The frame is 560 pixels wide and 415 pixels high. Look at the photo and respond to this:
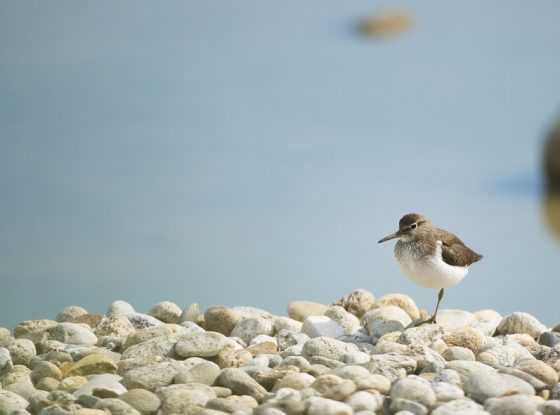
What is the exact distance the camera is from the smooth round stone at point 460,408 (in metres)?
4.32

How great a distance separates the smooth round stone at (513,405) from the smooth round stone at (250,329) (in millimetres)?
2306

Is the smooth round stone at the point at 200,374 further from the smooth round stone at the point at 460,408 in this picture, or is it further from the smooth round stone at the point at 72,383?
the smooth round stone at the point at 460,408

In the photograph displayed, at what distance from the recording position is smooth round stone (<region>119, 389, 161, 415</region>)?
15.2ft

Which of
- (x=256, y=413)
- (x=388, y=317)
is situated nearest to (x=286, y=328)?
(x=388, y=317)

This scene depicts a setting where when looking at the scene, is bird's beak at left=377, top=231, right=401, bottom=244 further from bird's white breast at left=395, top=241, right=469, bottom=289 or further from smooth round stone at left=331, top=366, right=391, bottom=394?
smooth round stone at left=331, top=366, right=391, bottom=394

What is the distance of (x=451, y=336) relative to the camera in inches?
240

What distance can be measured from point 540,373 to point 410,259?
1713mm

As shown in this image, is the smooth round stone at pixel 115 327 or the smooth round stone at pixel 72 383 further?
the smooth round stone at pixel 115 327

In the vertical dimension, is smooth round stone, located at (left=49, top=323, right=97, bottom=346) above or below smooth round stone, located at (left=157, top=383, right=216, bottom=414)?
above

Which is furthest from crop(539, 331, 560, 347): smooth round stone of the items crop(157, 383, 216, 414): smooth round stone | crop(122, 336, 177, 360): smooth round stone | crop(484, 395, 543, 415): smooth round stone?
crop(157, 383, 216, 414): smooth round stone

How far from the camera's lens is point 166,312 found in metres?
7.43

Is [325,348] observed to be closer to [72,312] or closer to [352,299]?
[352,299]

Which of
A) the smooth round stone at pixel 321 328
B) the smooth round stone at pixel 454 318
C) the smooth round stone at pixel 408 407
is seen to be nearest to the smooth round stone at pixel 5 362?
the smooth round stone at pixel 321 328

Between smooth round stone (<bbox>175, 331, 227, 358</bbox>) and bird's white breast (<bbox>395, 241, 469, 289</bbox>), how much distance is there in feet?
5.70
